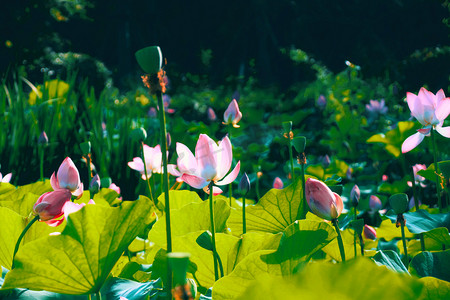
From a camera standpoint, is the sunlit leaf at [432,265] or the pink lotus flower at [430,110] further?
the pink lotus flower at [430,110]

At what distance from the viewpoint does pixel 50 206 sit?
21.6 inches

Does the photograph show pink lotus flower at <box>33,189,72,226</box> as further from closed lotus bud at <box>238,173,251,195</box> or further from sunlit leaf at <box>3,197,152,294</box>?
closed lotus bud at <box>238,173,251,195</box>

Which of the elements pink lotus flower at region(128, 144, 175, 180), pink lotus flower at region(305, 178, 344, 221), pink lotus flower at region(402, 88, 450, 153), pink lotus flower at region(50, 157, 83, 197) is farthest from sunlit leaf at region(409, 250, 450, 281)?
pink lotus flower at region(128, 144, 175, 180)

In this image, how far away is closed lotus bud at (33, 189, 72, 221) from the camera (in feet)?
1.77

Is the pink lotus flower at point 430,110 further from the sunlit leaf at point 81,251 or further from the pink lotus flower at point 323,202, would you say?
the sunlit leaf at point 81,251

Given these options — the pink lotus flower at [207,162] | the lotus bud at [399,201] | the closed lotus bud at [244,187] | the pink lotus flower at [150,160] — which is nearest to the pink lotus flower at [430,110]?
the lotus bud at [399,201]

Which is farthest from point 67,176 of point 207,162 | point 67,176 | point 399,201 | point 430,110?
point 430,110

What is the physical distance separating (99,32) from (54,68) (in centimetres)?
295

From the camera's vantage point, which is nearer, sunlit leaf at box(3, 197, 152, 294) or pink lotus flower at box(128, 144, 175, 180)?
sunlit leaf at box(3, 197, 152, 294)

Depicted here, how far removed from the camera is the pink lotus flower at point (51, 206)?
1.77 feet

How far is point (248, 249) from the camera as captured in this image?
21.0 inches

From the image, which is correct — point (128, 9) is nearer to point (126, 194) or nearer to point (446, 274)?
point (126, 194)

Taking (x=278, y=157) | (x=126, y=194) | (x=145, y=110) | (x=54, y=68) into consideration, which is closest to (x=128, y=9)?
(x=54, y=68)

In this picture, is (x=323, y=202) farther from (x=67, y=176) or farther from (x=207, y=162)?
(x=67, y=176)
